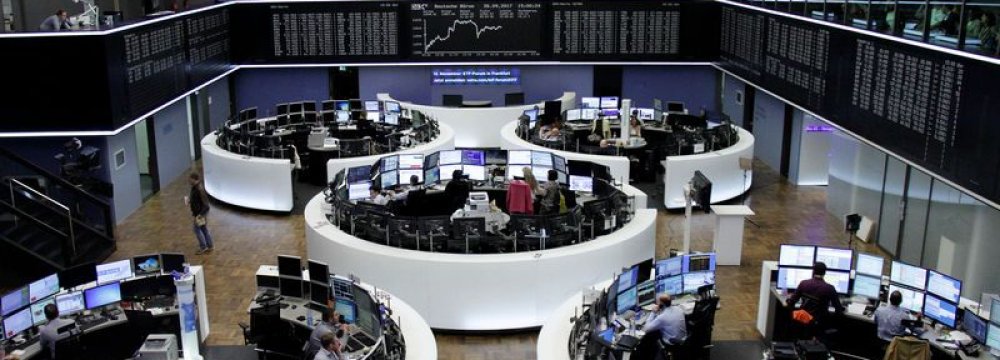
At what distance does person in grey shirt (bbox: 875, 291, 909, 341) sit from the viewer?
32.1 ft

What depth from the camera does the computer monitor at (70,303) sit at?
10.4 m

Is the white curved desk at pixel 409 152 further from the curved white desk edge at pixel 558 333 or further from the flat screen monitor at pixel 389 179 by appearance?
the curved white desk edge at pixel 558 333

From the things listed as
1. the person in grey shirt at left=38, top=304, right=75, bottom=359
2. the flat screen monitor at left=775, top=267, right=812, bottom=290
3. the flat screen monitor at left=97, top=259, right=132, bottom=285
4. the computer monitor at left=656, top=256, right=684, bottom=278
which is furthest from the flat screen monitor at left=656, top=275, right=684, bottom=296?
the person in grey shirt at left=38, top=304, right=75, bottom=359

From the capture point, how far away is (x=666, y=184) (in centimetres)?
1667

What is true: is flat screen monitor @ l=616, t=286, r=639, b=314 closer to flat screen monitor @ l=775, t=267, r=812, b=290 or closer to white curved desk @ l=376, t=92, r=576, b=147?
flat screen monitor @ l=775, t=267, r=812, b=290

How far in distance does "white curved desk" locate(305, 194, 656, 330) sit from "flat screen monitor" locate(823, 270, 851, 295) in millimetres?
2688

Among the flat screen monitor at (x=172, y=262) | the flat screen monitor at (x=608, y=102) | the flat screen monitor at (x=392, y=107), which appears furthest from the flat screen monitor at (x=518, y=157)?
the flat screen monitor at (x=172, y=262)

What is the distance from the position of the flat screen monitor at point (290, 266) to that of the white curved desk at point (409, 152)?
18.1 ft

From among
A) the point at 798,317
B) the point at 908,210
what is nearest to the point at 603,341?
the point at 798,317

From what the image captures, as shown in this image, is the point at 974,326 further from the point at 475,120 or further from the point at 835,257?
the point at 475,120

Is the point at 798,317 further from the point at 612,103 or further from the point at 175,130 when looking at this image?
the point at 175,130

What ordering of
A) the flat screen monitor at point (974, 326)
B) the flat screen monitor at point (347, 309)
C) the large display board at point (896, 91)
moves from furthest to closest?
1. the large display board at point (896, 91)
2. the flat screen monitor at point (347, 309)
3. the flat screen monitor at point (974, 326)

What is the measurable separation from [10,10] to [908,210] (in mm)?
18139

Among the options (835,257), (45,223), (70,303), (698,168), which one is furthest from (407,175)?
(835,257)
